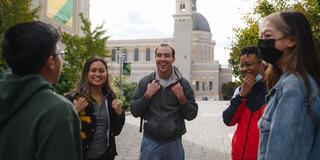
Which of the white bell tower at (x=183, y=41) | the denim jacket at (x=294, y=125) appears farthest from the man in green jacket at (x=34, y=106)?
the white bell tower at (x=183, y=41)

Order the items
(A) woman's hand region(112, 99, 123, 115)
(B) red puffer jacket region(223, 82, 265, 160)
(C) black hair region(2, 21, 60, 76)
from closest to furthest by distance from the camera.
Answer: (C) black hair region(2, 21, 60, 76)
(B) red puffer jacket region(223, 82, 265, 160)
(A) woman's hand region(112, 99, 123, 115)

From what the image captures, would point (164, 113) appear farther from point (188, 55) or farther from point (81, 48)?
point (188, 55)

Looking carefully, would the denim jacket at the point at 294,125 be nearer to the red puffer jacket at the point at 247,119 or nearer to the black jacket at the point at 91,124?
the red puffer jacket at the point at 247,119

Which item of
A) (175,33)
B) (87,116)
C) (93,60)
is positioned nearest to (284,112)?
(87,116)

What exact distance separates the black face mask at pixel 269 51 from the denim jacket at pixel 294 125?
0.74ft

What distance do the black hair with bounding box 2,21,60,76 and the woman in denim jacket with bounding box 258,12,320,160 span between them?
1113mm

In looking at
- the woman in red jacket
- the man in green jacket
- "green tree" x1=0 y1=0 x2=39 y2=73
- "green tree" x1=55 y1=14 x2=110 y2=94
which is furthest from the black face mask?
"green tree" x1=55 y1=14 x2=110 y2=94

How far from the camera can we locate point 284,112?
1.91 meters

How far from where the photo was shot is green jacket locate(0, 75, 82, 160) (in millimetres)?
1659

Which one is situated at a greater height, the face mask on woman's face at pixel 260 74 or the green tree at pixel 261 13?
the green tree at pixel 261 13

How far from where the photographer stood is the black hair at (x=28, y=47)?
1785 mm

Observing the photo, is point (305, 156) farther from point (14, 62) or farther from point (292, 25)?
point (14, 62)

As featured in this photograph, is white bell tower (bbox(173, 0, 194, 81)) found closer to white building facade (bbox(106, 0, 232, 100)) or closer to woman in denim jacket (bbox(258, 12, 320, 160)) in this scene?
white building facade (bbox(106, 0, 232, 100))

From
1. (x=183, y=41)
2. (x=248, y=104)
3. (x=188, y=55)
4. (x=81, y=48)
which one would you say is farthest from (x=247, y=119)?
(x=188, y=55)
